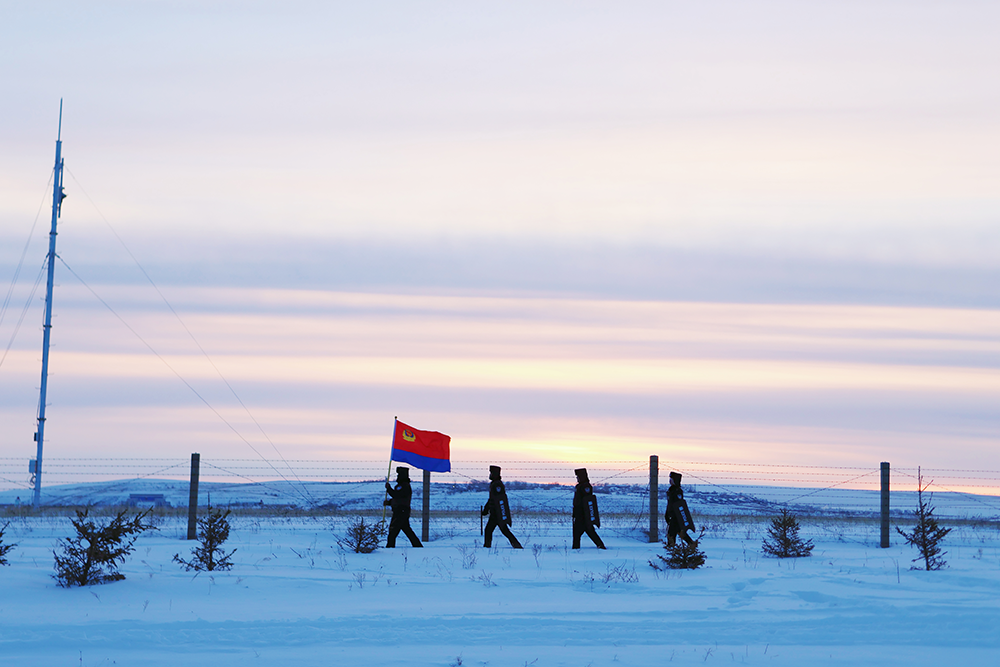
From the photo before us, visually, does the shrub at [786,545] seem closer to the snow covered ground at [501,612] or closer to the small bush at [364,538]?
the snow covered ground at [501,612]

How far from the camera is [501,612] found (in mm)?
12273

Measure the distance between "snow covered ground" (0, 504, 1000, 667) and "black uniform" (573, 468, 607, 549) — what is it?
145cm

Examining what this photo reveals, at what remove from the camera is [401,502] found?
20266mm

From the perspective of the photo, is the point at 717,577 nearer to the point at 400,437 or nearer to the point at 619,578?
the point at 619,578

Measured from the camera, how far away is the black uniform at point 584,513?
2009 centimetres

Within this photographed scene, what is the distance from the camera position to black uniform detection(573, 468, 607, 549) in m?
20.1

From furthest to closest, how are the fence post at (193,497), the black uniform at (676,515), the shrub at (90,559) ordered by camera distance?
the fence post at (193,497)
the black uniform at (676,515)
the shrub at (90,559)

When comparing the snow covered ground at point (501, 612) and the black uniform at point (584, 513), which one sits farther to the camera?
the black uniform at point (584, 513)

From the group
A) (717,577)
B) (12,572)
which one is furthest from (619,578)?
(12,572)

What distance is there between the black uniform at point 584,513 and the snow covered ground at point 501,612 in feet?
4.76

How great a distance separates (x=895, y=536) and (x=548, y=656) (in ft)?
58.9

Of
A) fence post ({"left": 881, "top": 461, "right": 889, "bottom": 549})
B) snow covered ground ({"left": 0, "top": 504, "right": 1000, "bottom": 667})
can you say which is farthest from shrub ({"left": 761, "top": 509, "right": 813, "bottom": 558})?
fence post ({"left": 881, "top": 461, "right": 889, "bottom": 549})

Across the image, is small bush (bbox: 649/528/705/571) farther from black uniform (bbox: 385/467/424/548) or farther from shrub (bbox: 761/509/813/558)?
black uniform (bbox: 385/467/424/548)

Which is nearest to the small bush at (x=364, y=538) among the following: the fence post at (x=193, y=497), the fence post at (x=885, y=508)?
the fence post at (x=193, y=497)
